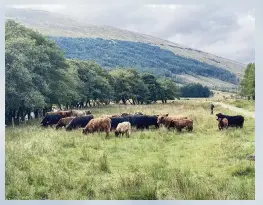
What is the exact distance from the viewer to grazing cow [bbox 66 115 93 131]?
5379 millimetres

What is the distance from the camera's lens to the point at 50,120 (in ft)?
17.7

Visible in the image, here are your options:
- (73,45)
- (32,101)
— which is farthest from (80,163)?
(73,45)

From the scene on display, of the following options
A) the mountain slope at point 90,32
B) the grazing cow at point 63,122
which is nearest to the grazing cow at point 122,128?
the grazing cow at point 63,122

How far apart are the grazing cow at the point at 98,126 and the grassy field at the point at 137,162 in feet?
0.20

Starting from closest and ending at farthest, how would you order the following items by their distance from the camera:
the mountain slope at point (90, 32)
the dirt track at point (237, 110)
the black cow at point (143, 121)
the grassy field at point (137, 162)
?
the grassy field at point (137, 162)
the dirt track at point (237, 110)
the mountain slope at point (90, 32)
the black cow at point (143, 121)

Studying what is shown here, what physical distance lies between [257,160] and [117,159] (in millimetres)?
1354

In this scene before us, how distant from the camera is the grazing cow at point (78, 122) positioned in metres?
5.38

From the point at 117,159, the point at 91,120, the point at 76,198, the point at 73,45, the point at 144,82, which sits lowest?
the point at 76,198

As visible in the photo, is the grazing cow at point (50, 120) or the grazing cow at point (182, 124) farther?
the grazing cow at point (50, 120)

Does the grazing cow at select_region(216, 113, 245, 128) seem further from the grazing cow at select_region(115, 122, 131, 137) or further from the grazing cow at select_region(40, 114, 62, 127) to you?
the grazing cow at select_region(40, 114, 62, 127)

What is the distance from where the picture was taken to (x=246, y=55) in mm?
5074

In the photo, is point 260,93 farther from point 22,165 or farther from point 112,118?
point 22,165

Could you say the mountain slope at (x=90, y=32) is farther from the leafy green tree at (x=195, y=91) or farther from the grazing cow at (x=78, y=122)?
the grazing cow at (x=78, y=122)

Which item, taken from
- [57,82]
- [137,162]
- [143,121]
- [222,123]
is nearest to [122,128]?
[143,121]
